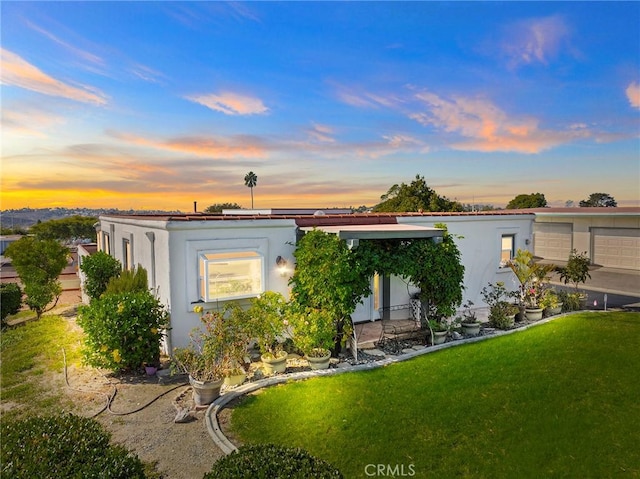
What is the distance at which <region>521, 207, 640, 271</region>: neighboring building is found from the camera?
2491 cm

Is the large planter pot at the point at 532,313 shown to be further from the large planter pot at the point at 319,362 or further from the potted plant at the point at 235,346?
the potted plant at the point at 235,346

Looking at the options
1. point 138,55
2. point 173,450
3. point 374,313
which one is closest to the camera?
point 173,450

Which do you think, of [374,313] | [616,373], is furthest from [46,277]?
[616,373]

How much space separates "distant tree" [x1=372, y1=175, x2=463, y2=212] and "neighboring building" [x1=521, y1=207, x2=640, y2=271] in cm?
857

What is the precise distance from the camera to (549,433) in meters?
7.12

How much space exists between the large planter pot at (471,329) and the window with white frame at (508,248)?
5.52 meters

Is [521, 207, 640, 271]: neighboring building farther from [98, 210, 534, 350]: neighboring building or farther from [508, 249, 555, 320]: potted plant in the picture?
[98, 210, 534, 350]: neighboring building

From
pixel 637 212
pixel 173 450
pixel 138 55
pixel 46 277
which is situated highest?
pixel 138 55

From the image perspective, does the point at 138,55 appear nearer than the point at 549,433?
No

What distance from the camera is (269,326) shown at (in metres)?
10.6

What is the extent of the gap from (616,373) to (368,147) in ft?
53.1

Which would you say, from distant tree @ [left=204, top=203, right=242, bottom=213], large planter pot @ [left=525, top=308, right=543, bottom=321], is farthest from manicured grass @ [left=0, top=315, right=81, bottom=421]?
distant tree @ [left=204, top=203, right=242, bottom=213]

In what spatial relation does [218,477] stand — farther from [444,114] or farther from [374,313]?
[444,114]

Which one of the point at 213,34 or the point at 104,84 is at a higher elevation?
the point at 213,34
